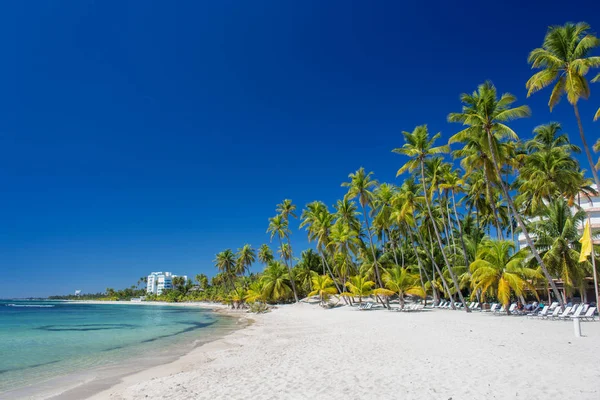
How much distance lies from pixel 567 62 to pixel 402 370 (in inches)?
650

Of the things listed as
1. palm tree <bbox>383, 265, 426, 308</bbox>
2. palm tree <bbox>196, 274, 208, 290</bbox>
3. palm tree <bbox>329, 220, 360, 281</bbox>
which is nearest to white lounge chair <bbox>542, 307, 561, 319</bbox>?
palm tree <bbox>383, 265, 426, 308</bbox>

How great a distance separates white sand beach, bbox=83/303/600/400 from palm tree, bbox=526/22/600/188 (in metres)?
10.1

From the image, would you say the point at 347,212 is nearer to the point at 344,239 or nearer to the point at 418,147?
the point at 344,239

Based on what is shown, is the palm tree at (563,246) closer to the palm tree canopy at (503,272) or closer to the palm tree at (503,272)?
the palm tree canopy at (503,272)

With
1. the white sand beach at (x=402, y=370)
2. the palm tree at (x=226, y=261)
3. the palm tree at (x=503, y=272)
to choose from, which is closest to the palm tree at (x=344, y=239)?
the palm tree at (x=503, y=272)

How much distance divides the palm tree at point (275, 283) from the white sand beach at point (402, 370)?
3271 cm

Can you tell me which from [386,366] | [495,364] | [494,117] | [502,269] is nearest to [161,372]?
[386,366]

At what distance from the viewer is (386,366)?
829 centimetres

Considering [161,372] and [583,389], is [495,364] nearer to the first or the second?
[583,389]

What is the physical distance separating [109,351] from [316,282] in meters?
22.1

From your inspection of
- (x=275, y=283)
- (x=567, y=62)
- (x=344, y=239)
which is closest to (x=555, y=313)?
(x=567, y=62)

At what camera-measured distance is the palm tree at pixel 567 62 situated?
15.0 meters

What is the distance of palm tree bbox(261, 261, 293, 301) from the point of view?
45312 mm

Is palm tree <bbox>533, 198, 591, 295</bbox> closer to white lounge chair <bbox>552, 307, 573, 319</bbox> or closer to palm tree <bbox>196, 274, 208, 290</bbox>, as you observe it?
white lounge chair <bbox>552, 307, 573, 319</bbox>
